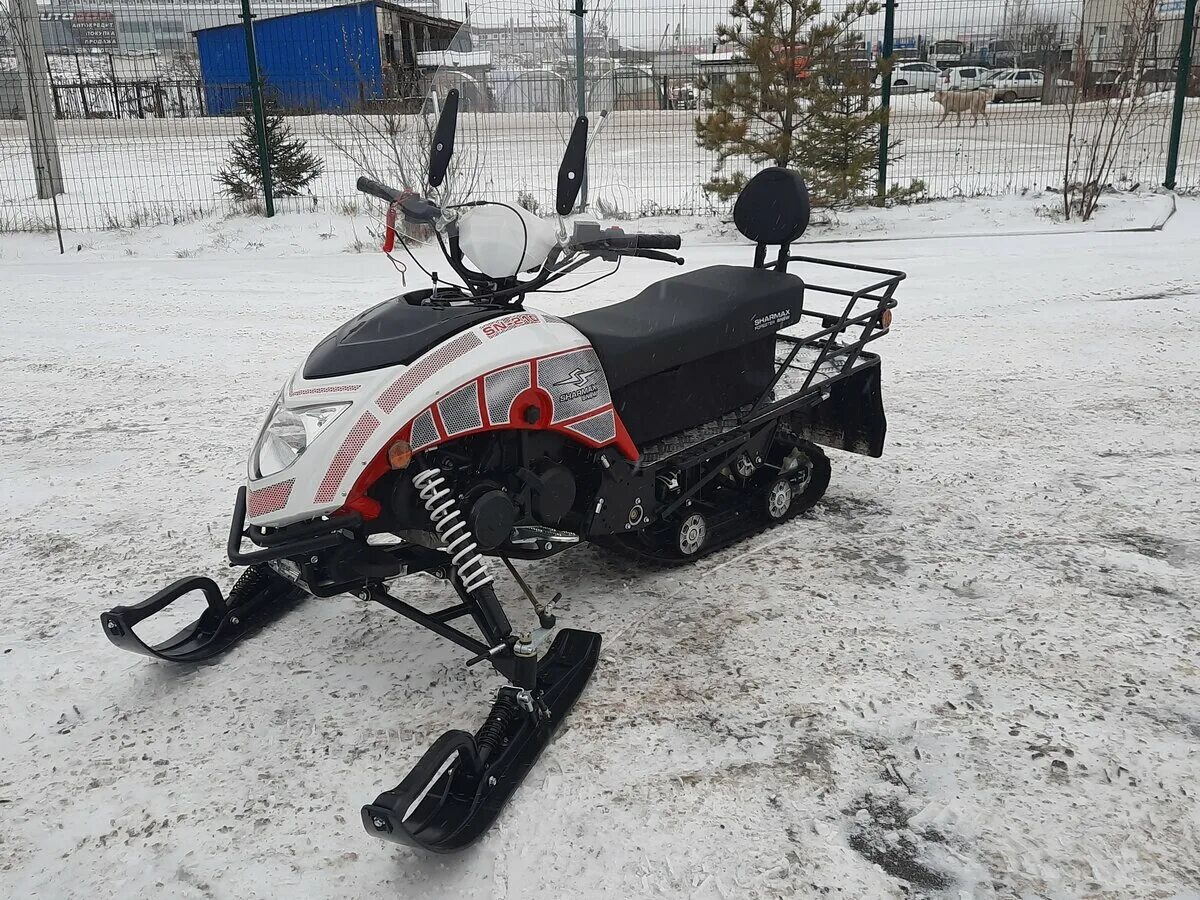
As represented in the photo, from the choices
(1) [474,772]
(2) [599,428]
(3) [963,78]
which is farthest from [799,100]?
(1) [474,772]

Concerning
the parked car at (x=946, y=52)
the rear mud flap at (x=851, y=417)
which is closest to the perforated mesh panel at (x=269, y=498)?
the rear mud flap at (x=851, y=417)

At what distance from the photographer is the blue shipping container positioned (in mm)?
11305

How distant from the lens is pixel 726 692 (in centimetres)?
284

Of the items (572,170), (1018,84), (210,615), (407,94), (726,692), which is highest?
(1018,84)

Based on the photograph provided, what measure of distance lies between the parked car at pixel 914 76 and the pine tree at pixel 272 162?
21.1 feet

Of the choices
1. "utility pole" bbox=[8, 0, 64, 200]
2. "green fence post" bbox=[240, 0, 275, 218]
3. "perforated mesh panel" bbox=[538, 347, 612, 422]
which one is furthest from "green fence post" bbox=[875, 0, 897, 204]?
"utility pole" bbox=[8, 0, 64, 200]

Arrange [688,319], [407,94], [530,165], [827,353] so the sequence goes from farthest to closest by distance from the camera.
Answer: [530,165]
[407,94]
[827,353]
[688,319]

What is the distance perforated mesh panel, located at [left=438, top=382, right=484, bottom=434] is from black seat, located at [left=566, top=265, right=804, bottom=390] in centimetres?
50

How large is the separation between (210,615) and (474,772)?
1.20 meters

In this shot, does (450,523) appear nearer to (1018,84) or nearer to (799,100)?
(799,100)

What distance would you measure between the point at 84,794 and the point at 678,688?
1554 mm

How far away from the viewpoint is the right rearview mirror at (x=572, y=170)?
113 inches

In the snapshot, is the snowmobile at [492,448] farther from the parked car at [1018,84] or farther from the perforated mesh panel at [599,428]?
the parked car at [1018,84]

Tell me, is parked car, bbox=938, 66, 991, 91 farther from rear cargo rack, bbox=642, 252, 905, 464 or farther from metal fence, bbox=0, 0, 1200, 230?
rear cargo rack, bbox=642, 252, 905, 464
